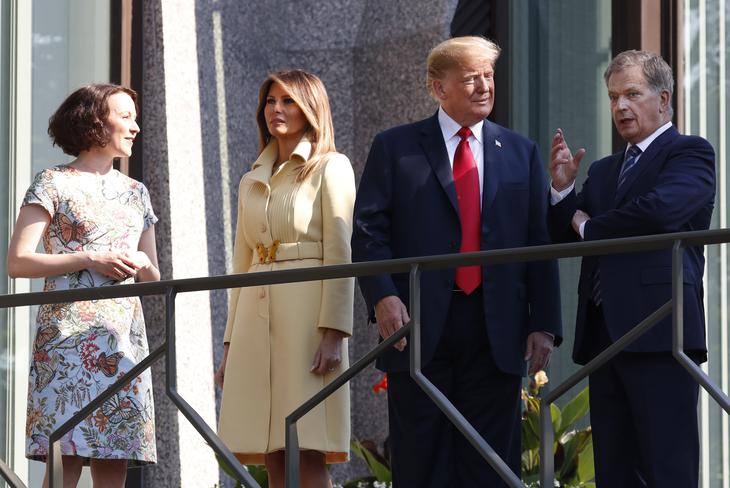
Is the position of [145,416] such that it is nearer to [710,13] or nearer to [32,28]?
[32,28]

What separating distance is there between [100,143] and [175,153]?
75.6 inches

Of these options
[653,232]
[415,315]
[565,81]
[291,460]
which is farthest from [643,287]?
[565,81]

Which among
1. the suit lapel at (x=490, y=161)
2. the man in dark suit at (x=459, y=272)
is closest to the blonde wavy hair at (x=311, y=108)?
the man in dark suit at (x=459, y=272)

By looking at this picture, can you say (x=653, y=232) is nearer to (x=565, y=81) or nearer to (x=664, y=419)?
(x=664, y=419)

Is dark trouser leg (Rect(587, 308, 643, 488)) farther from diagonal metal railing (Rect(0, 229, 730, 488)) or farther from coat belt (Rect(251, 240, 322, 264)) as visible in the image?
coat belt (Rect(251, 240, 322, 264))

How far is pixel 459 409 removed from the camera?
14.5 ft

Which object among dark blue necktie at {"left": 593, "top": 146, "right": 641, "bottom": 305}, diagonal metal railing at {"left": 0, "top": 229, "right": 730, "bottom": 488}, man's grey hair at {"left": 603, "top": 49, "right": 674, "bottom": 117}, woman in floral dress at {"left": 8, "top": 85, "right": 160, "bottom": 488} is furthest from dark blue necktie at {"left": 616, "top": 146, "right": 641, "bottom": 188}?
woman in floral dress at {"left": 8, "top": 85, "right": 160, "bottom": 488}

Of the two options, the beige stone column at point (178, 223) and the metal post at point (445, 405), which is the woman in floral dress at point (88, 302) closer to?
the metal post at point (445, 405)

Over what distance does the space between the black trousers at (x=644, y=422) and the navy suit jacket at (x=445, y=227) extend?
253mm

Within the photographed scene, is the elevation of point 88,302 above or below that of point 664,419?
above

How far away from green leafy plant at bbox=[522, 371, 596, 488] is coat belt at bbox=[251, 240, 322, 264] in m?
1.73

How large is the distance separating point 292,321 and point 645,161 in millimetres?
1233

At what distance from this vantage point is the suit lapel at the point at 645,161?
4422 mm

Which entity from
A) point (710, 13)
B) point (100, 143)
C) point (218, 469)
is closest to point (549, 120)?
point (710, 13)
